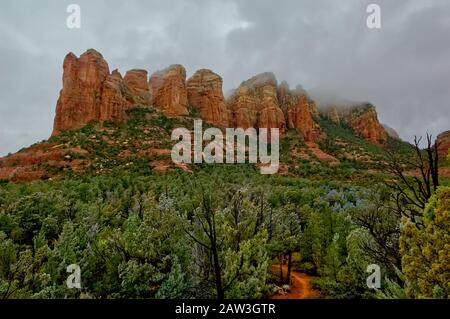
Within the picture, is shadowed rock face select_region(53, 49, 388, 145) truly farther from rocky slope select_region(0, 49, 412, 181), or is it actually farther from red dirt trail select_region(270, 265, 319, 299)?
red dirt trail select_region(270, 265, 319, 299)

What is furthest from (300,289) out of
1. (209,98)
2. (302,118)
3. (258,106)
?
(258,106)

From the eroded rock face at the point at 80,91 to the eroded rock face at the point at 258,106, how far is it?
4247cm

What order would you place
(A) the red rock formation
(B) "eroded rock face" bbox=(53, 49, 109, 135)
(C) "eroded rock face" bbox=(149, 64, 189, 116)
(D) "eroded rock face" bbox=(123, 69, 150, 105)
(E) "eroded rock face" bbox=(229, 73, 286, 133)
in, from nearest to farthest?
(B) "eroded rock face" bbox=(53, 49, 109, 135)
(A) the red rock formation
(C) "eroded rock face" bbox=(149, 64, 189, 116)
(D) "eroded rock face" bbox=(123, 69, 150, 105)
(E) "eroded rock face" bbox=(229, 73, 286, 133)

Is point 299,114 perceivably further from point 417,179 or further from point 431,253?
point 431,253

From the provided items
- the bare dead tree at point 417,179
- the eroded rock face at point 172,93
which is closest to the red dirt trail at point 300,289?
the bare dead tree at point 417,179

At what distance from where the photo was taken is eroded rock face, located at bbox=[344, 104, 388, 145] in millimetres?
115750

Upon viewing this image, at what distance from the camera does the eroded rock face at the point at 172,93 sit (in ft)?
295

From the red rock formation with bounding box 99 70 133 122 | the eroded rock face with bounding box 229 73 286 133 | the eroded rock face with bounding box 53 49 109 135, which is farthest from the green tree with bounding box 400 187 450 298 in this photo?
the eroded rock face with bounding box 229 73 286 133

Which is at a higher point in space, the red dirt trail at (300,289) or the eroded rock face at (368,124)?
the eroded rock face at (368,124)

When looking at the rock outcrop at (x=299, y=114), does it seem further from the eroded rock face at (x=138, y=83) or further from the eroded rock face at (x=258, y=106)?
the eroded rock face at (x=138, y=83)

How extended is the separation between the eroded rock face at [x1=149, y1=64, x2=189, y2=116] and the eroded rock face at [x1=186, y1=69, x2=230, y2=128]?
533 centimetres

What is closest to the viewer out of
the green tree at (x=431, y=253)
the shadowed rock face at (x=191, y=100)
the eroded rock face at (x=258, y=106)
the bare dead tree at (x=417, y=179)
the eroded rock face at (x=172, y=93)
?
the green tree at (x=431, y=253)

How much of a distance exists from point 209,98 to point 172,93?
13.1 m
